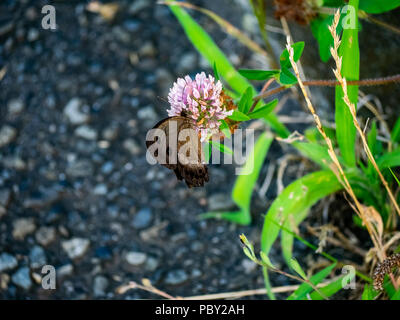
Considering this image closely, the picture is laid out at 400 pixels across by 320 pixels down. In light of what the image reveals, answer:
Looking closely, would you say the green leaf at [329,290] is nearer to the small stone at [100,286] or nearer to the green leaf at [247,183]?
the green leaf at [247,183]

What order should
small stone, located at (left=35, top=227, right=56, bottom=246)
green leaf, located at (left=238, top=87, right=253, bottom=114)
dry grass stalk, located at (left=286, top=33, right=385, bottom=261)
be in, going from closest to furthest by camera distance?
dry grass stalk, located at (left=286, top=33, right=385, bottom=261) < green leaf, located at (left=238, top=87, right=253, bottom=114) < small stone, located at (left=35, top=227, right=56, bottom=246)

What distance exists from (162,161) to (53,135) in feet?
2.42

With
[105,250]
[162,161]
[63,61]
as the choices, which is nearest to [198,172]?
[162,161]

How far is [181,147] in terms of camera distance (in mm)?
693

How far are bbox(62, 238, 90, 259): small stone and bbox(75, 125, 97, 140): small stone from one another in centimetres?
30

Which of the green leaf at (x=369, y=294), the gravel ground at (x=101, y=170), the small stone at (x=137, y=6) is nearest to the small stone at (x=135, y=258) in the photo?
the gravel ground at (x=101, y=170)

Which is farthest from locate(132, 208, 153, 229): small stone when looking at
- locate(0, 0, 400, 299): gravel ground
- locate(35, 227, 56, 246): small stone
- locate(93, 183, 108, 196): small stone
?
locate(35, 227, 56, 246): small stone

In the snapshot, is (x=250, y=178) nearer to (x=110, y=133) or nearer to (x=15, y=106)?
(x=110, y=133)

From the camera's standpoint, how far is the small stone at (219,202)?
124cm

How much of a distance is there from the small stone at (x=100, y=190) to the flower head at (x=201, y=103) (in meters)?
0.62

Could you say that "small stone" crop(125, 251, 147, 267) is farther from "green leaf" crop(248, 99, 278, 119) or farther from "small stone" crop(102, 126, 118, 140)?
"green leaf" crop(248, 99, 278, 119)

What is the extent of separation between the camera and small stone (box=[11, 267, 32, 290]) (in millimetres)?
1172

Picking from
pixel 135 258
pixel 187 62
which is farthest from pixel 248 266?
pixel 187 62

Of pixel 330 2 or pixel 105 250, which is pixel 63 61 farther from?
pixel 330 2
